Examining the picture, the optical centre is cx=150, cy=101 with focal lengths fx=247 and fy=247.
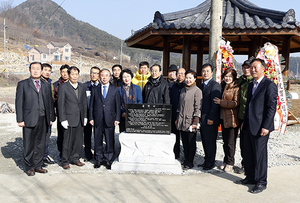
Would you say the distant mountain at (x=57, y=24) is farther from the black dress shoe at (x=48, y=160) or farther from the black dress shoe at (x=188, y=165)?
the black dress shoe at (x=188, y=165)

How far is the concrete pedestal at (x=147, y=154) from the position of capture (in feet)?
15.0

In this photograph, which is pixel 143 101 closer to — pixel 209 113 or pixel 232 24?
pixel 209 113

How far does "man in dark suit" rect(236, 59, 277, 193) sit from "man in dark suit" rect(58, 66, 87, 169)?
3.09 m

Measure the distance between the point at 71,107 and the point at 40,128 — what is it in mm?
670

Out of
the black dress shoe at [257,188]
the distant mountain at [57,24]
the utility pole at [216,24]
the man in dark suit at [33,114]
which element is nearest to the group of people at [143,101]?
the man in dark suit at [33,114]

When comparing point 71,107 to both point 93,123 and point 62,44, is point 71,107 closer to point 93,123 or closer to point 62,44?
point 93,123

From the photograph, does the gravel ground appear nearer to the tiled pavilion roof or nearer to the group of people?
the group of people

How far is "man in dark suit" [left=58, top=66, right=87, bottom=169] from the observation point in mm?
4723

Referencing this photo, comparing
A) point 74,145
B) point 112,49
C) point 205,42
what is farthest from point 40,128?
point 112,49

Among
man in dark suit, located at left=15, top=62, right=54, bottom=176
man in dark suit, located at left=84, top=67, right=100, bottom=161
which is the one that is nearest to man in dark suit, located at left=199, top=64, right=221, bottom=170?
man in dark suit, located at left=84, top=67, right=100, bottom=161

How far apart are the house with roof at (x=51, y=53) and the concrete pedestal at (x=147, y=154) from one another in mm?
63526

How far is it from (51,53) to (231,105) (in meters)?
73.9

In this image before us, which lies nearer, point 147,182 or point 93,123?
point 147,182

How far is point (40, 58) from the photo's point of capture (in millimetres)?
63250
